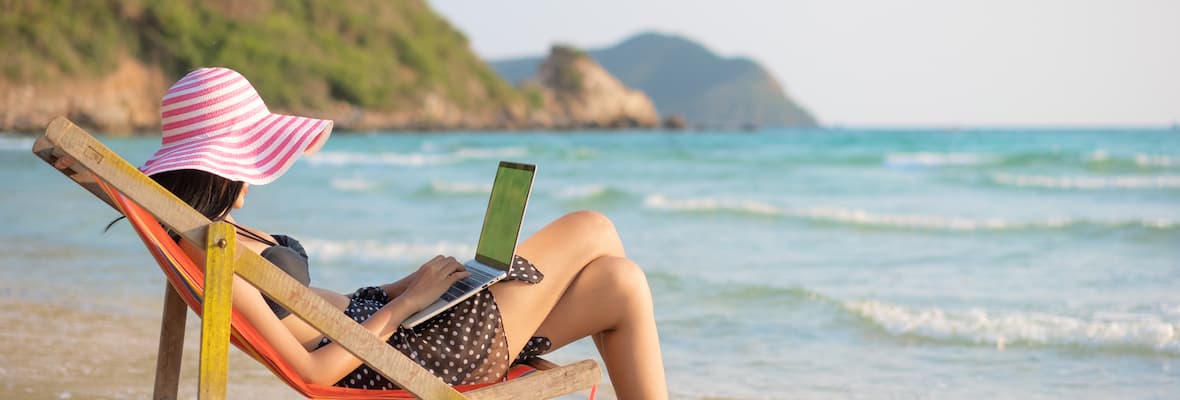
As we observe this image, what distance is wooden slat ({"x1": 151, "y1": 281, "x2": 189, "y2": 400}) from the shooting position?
2600mm

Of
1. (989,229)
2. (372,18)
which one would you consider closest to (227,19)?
(372,18)

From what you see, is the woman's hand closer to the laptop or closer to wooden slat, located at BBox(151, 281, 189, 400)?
the laptop

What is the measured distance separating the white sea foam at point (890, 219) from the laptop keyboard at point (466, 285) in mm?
8034

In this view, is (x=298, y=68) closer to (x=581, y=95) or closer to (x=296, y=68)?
(x=296, y=68)

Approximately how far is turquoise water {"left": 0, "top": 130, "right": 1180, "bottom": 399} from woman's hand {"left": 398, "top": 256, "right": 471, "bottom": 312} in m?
1.72

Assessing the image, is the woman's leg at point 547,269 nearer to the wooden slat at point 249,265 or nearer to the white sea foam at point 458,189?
the wooden slat at point 249,265

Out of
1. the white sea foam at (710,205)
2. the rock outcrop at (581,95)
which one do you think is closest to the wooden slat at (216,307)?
the white sea foam at (710,205)

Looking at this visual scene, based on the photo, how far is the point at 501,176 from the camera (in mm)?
2414

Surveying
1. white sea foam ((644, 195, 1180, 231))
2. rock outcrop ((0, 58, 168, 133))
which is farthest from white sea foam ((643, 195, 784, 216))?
rock outcrop ((0, 58, 168, 133))

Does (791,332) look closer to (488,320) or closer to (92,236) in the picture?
Answer: (488,320)

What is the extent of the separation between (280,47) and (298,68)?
1461 millimetres

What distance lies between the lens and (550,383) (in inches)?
90.7

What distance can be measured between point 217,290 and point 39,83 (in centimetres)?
4363

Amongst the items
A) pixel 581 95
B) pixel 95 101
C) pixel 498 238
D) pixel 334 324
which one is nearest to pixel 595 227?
pixel 498 238
